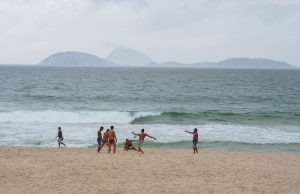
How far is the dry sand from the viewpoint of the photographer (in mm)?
14367

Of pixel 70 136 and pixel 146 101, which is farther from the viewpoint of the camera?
pixel 146 101

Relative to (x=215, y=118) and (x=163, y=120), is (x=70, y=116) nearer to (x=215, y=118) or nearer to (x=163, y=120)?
(x=163, y=120)

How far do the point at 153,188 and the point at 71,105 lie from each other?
3470 cm

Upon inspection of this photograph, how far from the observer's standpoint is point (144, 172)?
16.6 meters

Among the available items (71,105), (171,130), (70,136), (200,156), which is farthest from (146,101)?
(200,156)

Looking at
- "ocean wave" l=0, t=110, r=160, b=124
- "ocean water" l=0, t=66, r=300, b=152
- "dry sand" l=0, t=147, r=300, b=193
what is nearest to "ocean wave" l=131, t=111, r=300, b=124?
"ocean water" l=0, t=66, r=300, b=152

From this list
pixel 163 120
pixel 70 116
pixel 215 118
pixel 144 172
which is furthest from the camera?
pixel 215 118

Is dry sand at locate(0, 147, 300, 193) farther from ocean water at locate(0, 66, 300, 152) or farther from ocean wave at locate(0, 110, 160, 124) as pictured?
ocean wave at locate(0, 110, 160, 124)

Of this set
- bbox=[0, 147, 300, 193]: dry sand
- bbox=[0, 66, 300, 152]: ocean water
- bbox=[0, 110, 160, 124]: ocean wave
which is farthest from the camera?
bbox=[0, 110, 160, 124]: ocean wave

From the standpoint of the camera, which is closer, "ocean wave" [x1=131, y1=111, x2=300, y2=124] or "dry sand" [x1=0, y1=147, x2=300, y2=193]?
"dry sand" [x1=0, y1=147, x2=300, y2=193]

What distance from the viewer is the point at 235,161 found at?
19391mm

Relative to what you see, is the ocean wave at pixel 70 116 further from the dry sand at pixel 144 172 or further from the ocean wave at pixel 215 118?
the dry sand at pixel 144 172

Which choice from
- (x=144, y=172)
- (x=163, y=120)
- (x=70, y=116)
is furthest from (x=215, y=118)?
(x=144, y=172)

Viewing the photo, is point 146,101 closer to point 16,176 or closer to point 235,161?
point 235,161
